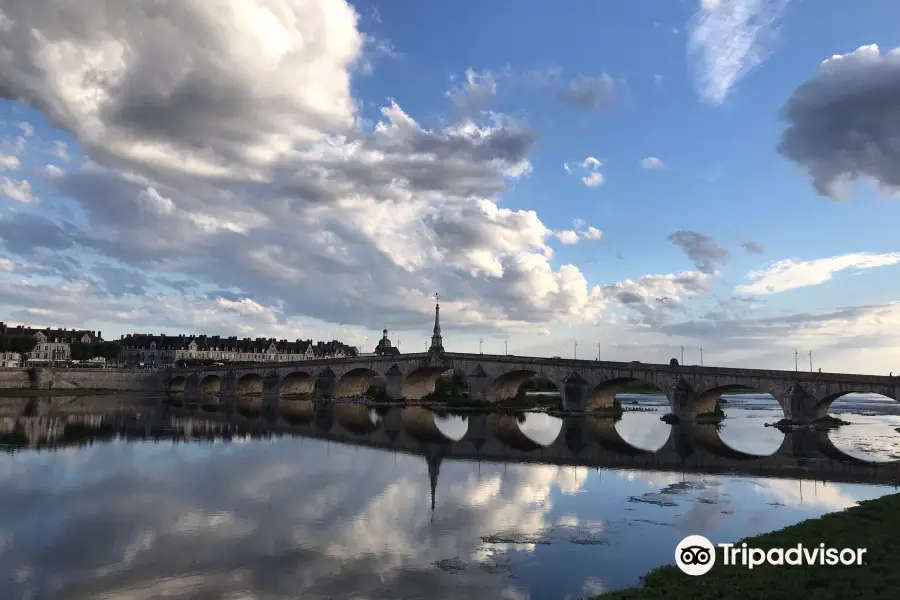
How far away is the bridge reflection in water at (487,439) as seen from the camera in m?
35.7

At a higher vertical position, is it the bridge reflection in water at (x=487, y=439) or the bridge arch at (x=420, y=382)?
the bridge arch at (x=420, y=382)

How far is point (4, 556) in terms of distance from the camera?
56.2 feet

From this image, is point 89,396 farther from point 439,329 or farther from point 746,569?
point 746,569

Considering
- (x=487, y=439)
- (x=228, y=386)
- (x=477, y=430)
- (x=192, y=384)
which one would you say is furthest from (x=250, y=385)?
(x=487, y=439)

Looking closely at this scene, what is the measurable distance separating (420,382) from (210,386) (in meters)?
45.3

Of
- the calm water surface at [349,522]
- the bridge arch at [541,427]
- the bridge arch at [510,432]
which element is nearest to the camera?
the calm water surface at [349,522]

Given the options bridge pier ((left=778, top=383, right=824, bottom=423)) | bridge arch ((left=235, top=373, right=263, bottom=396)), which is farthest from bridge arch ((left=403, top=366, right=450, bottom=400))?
bridge pier ((left=778, top=383, right=824, bottom=423))

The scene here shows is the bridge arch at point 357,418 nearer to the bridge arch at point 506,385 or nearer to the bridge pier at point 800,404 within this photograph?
the bridge arch at point 506,385

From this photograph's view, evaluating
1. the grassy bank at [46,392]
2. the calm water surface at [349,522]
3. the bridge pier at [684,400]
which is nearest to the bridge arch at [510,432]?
the calm water surface at [349,522]

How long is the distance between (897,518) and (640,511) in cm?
832

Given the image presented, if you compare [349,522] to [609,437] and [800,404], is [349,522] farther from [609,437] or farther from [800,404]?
[800,404]

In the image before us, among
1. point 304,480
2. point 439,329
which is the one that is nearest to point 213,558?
point 304,480

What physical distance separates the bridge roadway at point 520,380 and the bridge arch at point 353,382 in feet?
0.63

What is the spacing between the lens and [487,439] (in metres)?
48.6
